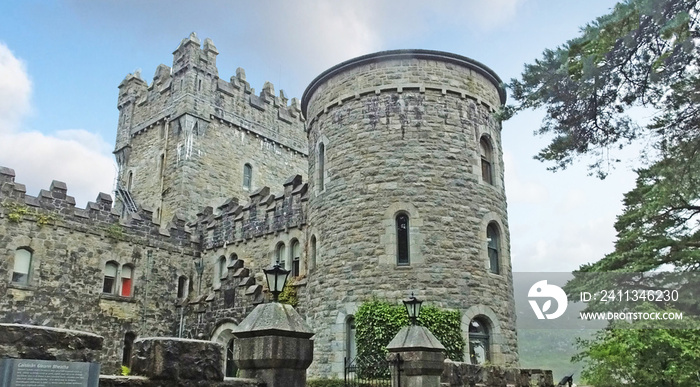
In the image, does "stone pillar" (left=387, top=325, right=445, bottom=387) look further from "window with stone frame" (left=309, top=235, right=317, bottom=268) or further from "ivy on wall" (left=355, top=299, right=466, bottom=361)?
"window with stone frame" (left=309, top=235, right=317, bottom=268)

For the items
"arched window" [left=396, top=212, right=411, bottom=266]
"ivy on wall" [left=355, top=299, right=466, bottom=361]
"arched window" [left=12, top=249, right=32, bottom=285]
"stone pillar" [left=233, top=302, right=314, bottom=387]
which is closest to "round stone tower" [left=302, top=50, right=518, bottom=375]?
"arched window" [left=396, top=212, right=411, bottom=266]

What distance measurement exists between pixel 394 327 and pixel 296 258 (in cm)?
608

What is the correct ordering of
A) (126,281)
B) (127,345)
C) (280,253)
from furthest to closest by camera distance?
(126,281), (127,345), (280,253)

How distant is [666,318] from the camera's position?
1639cm

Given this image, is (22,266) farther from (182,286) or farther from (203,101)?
(203,101)

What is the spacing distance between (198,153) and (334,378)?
628 inches

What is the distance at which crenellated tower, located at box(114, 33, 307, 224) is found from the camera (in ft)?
91.8

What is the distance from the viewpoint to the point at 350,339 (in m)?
15.7

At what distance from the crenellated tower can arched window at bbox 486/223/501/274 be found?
49.1ft

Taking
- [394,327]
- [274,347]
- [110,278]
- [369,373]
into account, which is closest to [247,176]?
[110,278]

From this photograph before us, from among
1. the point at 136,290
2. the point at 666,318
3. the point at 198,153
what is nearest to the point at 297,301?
the point at 136,290

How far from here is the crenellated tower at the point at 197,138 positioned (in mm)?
27969

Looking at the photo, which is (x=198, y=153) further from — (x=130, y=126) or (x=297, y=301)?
(x=297, y=301)

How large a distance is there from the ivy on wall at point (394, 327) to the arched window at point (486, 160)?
14.3 feet
